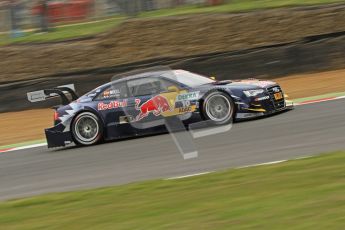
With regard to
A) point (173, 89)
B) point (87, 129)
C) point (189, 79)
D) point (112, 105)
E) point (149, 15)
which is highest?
point (149, 15)

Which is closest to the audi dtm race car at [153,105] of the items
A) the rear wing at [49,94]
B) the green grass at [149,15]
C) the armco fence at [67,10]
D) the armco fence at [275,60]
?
the rear wing at [49,94]

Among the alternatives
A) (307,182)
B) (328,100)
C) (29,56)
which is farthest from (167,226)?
(29,56)

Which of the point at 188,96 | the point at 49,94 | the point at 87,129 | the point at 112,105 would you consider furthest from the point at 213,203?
the point at 49,94

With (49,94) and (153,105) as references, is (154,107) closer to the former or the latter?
(153,105)

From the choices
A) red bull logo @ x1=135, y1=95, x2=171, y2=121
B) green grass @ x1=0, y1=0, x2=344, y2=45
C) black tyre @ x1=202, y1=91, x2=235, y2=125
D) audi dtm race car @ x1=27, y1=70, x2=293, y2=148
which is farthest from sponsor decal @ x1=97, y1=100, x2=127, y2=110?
green grass @ x1=0, y1=0, x2=344, y2=45

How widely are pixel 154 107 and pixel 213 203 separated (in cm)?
654

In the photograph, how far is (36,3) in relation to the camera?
2725cm

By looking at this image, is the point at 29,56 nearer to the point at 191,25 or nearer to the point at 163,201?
the point at 191,25

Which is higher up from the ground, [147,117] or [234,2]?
[234,2]

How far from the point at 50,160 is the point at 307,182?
6.40 m

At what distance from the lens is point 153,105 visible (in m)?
12.7

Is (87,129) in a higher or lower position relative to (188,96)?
lower

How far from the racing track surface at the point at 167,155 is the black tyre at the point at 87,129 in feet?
1.15

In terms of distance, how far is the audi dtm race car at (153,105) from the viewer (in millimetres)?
12336
